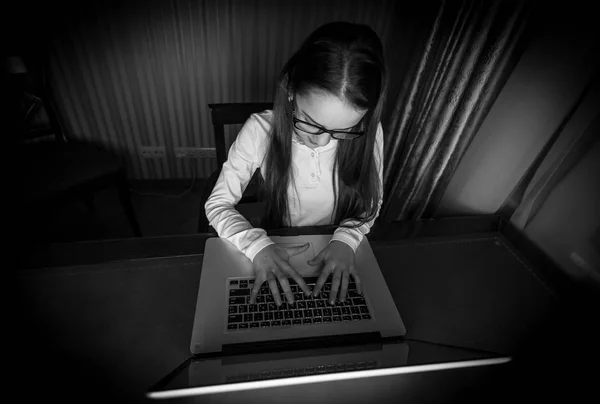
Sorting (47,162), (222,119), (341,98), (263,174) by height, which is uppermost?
(341,98)

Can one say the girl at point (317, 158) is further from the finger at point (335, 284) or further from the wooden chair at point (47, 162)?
the wooden chair at point (47, 162)

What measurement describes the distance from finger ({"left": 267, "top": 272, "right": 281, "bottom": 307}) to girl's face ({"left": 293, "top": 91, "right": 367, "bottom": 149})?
1.29 feet

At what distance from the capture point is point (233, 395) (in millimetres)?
632

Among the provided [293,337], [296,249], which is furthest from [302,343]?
[296,249]

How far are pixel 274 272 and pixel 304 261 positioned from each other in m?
0.10

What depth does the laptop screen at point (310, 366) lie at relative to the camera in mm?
462

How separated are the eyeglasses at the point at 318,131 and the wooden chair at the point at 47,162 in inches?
40.9

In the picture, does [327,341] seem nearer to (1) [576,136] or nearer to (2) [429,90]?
(1) [576,136]

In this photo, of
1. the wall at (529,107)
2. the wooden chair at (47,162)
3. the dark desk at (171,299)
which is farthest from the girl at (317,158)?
the wooden chair at (47,162)

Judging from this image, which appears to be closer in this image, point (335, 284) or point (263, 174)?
A: point (335, 284)

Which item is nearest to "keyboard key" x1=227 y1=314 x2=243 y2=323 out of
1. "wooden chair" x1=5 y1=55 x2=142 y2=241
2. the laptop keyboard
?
the laptop keyboard

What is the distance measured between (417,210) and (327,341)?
3.11 feet

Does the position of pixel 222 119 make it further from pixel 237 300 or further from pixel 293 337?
pixel 293 337

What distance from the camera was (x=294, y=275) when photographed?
0.77 metres
